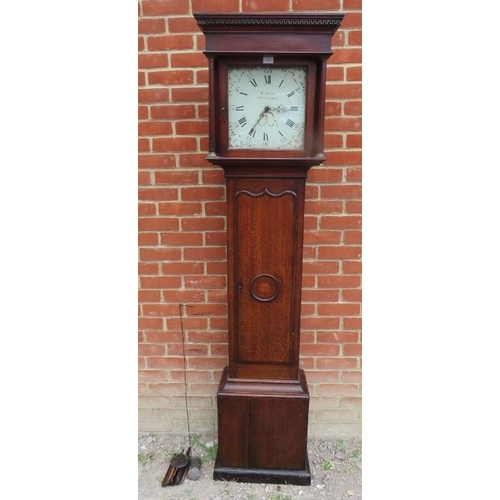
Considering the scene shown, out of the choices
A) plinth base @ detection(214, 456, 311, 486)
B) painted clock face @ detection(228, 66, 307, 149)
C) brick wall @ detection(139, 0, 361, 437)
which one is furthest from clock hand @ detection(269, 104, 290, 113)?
plinth base @ detection(214, 456, 311, 486)

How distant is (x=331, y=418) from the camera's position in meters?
2.48

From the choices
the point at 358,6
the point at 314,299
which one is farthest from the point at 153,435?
the point at 358,6

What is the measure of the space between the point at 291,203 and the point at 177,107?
0.84m

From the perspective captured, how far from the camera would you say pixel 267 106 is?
177cm

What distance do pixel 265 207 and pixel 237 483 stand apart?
143cm

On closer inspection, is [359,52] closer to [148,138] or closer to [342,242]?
[342,242]

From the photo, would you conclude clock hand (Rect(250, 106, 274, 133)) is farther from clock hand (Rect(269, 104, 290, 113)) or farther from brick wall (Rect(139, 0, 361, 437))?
brick wall (Rect(139, 0, 361, 437))

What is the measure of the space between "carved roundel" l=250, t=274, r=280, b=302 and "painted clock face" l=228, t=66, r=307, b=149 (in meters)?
0.60

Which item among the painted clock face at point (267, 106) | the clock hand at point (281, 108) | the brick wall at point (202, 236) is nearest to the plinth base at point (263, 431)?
the brick wall at point (202, 236)

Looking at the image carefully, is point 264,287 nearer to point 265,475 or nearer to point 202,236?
point 202,236

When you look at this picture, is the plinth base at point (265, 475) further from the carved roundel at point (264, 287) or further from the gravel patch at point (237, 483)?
the carved roundel at point (264, 287)

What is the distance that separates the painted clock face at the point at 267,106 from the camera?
1754mm

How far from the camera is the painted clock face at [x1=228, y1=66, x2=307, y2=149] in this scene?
1754 millimetres

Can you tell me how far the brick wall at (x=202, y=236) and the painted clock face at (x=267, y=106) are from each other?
0.45 metres
